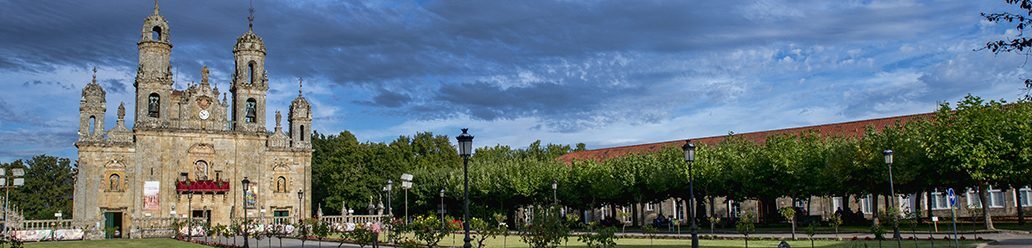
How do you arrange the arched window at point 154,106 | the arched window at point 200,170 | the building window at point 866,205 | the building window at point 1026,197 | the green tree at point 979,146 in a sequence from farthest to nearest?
1. the building window at point 866,205
2. the arched window at point 200,170
3. the arched window at point 154,106
4. the building window at point 1026,197
5. the green tree at point 979,146

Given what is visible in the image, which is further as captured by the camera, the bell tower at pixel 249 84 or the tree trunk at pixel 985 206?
the bell tower at pixel 249 84

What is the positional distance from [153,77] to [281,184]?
1294 cm

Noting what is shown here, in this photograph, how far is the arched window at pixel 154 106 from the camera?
6172 centimetres

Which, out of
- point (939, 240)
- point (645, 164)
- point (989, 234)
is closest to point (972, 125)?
point (989, 234)

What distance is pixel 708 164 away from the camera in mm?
51000

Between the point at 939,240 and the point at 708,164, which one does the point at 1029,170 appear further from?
the point at 708,164

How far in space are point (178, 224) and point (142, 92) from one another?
15.6 metres

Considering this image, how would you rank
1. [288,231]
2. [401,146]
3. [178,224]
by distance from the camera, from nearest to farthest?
[178,224]
[288,231]
[401,146]

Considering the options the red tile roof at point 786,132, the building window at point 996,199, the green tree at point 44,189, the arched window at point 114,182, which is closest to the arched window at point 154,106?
the arched window at point 114,182

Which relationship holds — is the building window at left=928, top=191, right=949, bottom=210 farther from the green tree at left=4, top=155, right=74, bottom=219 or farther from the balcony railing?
the green tree at left=4, top=155, right=74, bottom=219

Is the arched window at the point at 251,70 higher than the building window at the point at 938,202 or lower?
higher

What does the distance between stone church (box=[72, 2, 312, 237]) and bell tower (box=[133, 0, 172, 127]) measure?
0.23 feet

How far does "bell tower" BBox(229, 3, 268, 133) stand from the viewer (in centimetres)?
6562

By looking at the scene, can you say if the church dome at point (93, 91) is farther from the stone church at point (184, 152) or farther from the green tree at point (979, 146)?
the green tree at point (979, 146)
